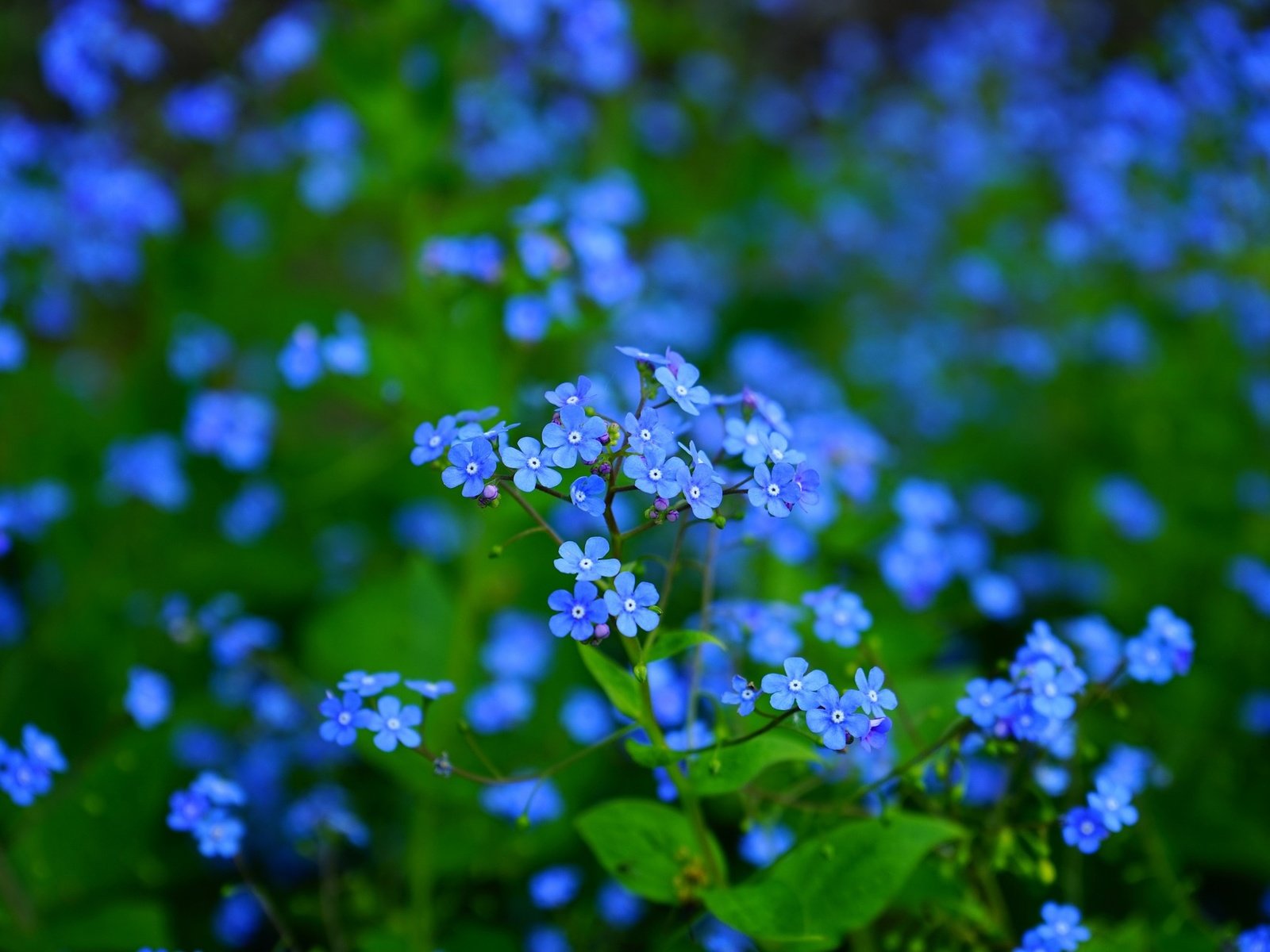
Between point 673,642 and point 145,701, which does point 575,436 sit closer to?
point 673,642

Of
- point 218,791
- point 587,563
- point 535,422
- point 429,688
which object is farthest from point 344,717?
point 535,422

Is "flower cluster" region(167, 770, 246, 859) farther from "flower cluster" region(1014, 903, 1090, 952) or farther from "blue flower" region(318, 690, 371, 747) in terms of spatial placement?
"flower cluster" region(1014, 903, 1090, 952)

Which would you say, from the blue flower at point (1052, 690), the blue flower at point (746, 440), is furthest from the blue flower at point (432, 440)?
the blue flower at point (1052, 690)

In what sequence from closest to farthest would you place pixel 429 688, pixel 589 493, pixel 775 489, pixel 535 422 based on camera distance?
pixel 589 493
pixel 775 489
pixel 429 688
pixel 535 422

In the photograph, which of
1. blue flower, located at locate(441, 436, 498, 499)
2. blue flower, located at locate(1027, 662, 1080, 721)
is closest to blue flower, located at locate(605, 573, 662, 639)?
blue flower, located at locate(441, 436, 498, 499)

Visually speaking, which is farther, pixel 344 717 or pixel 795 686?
pixel 344 717

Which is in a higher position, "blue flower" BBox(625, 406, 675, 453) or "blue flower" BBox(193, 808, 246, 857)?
"blue flower" BBox(625, 406, 675, 453)

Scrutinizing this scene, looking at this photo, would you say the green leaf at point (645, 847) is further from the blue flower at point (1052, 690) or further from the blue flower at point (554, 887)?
the blue flower at point (1052, 690)
